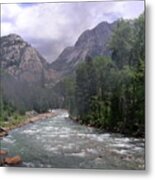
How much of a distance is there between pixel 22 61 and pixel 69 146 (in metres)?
0.45

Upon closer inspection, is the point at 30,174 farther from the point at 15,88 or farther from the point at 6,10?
the point at 6,10

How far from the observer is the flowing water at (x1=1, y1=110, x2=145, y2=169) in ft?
6.28

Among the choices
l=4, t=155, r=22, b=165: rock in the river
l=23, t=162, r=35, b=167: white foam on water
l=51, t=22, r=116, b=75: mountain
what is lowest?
l=23, t=162, r=35, b=167: white foam on water

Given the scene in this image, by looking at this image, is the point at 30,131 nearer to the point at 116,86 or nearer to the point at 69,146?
the point at 69,146

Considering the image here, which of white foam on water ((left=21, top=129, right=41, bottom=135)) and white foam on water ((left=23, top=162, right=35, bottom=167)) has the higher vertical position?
white foam on water ((left=21, top=129, right=41, bottom=135))

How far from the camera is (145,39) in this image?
191 cm

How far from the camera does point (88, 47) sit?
1.98 meters

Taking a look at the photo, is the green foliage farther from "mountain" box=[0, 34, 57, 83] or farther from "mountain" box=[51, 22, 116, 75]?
"mountain" box=[0, 34, 57, 83]

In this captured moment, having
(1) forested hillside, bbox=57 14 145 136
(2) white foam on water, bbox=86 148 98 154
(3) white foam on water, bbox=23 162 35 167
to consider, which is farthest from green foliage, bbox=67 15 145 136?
(3) white foam on water, bbox=23 162 35 167

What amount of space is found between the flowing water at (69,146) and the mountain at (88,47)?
0.75 feet

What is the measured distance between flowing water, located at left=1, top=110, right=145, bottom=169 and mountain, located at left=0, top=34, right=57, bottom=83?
195 millimetres

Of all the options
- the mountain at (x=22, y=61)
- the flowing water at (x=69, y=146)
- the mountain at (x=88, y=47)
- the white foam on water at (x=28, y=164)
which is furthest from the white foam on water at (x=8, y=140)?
the mountain at (x=88, y=47)

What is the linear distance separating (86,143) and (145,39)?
529 mm

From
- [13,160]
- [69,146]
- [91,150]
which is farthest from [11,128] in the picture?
[91,150]
